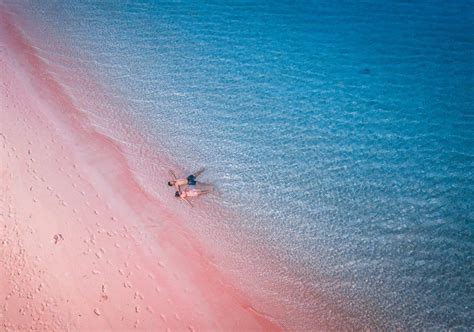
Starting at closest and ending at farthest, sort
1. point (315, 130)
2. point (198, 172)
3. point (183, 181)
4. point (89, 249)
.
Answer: point (89, 249)
point (183, 181)
point (198, 172)
point (315, 130)

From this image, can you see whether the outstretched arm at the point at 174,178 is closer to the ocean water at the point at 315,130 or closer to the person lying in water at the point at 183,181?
the person lying in water at the point at 183,181

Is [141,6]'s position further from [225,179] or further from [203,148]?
[225,179]

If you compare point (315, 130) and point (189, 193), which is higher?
point (315, 130)

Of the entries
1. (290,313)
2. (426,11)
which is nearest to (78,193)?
(290,313)

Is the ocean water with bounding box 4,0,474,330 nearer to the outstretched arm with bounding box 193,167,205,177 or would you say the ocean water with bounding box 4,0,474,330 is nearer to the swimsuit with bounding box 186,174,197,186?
the outstretched arm with bounding box 193,167,205,177

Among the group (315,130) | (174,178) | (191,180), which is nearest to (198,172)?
(191,180)

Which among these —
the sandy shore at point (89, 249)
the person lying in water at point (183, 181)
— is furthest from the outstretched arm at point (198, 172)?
the sandy shore at point (89, 249)

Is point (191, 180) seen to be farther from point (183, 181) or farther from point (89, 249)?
point (89, 249)
